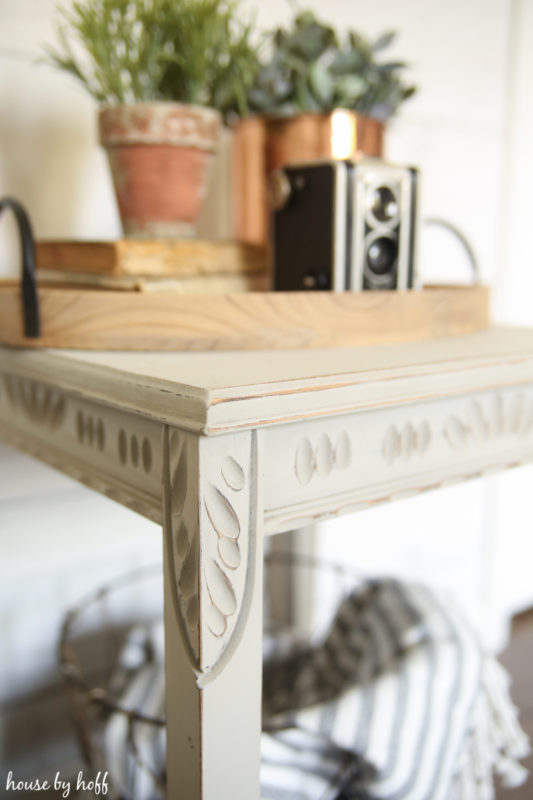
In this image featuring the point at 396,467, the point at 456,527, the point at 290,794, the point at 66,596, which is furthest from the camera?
the point at 456,527

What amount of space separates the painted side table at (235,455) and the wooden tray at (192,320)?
0.09 ft

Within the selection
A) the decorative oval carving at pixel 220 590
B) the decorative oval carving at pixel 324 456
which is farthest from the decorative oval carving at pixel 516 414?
the decorative oval carving at pixel 220 590

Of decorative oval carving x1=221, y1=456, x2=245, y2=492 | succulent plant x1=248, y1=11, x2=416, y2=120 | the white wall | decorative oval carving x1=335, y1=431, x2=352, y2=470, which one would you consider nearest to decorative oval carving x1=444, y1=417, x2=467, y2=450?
decorative oval carving x1=335, y1=431, x2=352, y2=470

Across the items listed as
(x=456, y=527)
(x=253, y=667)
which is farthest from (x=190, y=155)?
(x=456, y=527)

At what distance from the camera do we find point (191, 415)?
1.24 ft

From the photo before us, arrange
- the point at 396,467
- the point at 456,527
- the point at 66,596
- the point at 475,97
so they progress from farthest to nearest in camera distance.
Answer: the point at 456,527 → the point at 475,97 → the point at 66,596 → the point at 396,467

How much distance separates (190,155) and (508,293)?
0.92m

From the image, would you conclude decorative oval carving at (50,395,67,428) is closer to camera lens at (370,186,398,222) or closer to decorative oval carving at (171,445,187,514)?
decorative oval carving at (171,445,187,514)

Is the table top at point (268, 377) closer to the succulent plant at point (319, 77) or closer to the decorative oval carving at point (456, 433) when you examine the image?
the decorative oval carving at point (456, 433)

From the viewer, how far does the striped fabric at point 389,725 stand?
693mm

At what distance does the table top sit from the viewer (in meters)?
0.39

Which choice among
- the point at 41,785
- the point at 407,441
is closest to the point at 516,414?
the point at 407,441

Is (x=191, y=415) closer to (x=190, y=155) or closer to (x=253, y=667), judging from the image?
(x=253, y=667)

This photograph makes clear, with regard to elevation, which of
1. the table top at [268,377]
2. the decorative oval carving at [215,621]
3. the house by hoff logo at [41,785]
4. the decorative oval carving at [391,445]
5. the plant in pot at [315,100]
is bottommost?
the house by hoff logo at [41,785]
